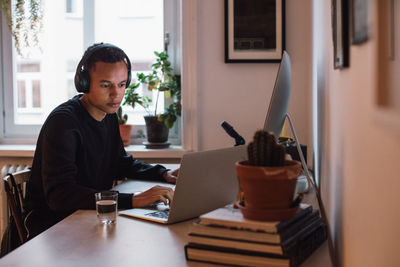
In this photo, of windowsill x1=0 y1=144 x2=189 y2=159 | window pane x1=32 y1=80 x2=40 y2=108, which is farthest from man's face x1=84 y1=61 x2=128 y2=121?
window pane x1=32 y1=80 x2=40 y2=108

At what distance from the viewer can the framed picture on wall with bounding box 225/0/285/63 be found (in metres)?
2.88

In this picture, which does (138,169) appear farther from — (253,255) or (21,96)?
(21,96)

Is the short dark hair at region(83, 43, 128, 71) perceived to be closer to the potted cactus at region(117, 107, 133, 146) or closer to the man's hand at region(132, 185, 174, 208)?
the man's hand at region(132, 185, 174, 208)

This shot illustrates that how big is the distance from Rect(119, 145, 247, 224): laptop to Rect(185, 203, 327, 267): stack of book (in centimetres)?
32

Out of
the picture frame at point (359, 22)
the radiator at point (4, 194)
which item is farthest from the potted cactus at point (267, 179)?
the radiator at point (4, 194)

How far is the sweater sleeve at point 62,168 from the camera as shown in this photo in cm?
163

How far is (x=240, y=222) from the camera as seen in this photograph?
94 centimetres

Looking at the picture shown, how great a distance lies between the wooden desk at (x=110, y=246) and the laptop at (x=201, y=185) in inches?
1.6

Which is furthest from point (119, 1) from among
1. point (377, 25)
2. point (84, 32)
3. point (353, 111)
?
Result: point (377, 25)

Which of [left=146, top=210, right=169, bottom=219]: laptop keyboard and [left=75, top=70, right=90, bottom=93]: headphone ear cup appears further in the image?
[left=75, top=70, right=90, bottom=93]: headphone ear cup

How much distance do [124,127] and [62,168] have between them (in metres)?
1.38

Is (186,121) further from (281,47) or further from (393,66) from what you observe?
(393,66)

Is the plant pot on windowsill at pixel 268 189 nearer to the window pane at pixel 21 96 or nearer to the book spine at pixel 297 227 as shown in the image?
the book spine at pixel 297 227

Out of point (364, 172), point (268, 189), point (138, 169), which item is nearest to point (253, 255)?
point (268, 189)
